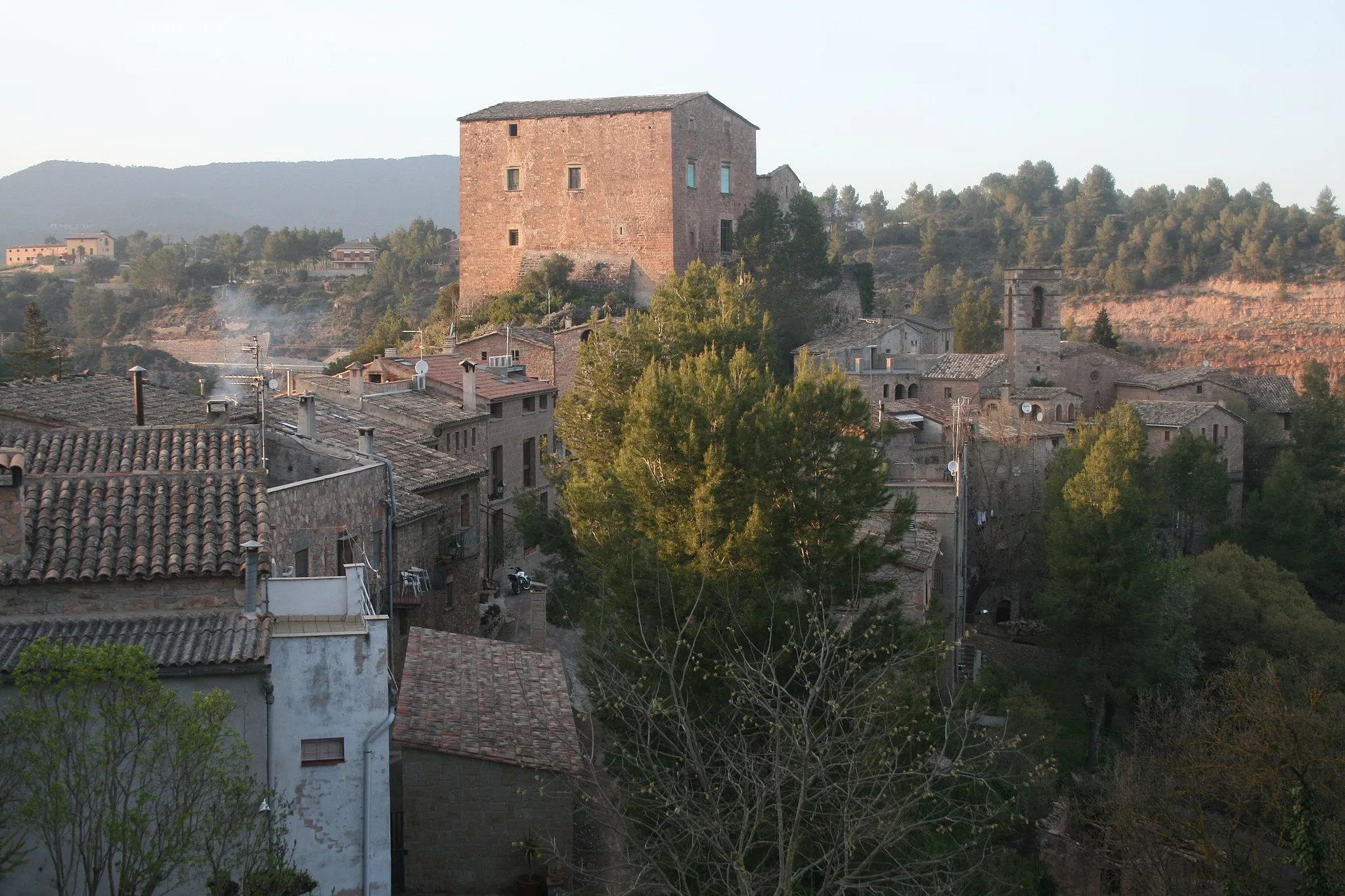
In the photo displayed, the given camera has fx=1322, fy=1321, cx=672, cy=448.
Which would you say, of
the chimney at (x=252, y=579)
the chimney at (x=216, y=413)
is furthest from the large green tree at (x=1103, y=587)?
the chimney at (x=252, y=579)

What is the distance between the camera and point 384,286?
7775cm

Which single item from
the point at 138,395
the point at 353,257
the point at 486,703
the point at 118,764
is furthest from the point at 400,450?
the point at 353,257

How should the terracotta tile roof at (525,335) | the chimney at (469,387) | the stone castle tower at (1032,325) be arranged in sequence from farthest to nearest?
the stone castle tower at (1032,325) → the terracotta tile roof at (525,335) → the chimney at (469,387)

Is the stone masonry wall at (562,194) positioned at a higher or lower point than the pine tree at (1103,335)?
higher

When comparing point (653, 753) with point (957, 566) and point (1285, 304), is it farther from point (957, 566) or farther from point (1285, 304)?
point (1285, 304)

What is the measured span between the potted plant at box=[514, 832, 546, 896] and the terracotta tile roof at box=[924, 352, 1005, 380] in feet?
94.3

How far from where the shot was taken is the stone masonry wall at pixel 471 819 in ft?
37.7

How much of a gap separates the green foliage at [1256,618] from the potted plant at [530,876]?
18408 mm

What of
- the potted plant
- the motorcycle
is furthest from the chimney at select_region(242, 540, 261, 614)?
the motorcycle

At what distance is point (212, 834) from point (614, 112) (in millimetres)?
39643

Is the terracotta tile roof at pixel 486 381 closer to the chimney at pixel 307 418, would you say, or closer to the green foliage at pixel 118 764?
the chimney at pixel 307 418

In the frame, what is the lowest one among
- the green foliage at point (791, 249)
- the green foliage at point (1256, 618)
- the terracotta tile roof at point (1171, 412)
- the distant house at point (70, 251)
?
the green foliage at point (1256, 618)

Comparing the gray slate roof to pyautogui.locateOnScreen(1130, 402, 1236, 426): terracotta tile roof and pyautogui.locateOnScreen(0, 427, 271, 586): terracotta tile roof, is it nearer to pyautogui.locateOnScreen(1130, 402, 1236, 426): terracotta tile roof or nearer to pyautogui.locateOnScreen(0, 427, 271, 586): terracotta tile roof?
pyautogui.locateOnScreen(1130, 402, 1236, 426): terracotta tile roof

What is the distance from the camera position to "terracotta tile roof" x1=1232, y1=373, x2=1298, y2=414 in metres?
42.4
